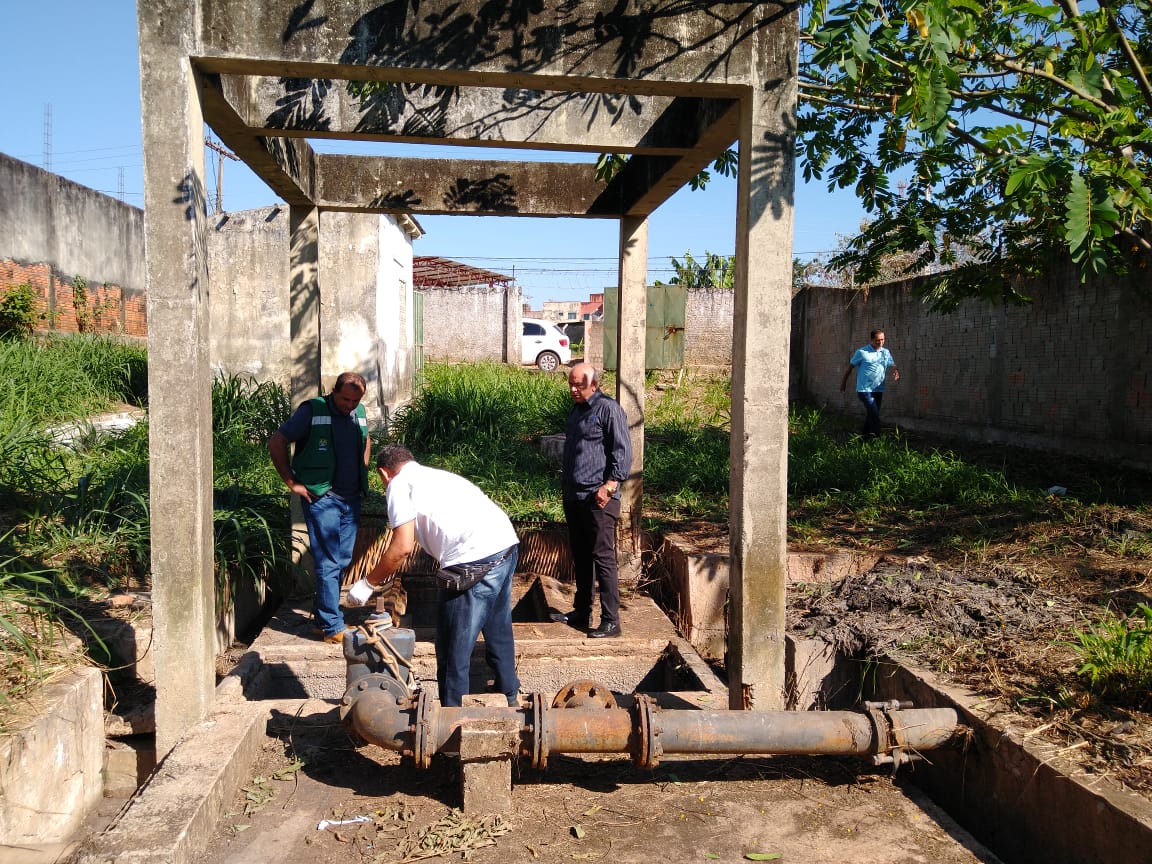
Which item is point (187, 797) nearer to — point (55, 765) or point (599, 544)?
point (55, 765)

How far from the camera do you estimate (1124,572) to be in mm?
5402

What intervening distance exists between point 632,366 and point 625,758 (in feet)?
11.2

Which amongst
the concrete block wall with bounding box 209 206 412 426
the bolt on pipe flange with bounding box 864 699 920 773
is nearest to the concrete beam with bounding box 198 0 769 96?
the bolt on pipe flange with bounding box 864 699 920 773

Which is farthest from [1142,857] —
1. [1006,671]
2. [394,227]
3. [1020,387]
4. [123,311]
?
[123,311]

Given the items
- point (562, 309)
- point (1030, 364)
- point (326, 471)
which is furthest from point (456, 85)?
point (562, 309)

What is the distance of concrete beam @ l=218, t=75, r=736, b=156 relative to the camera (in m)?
4.96

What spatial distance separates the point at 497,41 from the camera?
379 centimetres

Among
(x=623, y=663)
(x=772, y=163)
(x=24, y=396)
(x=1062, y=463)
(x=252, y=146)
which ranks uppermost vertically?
(x=252, y=146)

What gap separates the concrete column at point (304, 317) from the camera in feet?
20.5

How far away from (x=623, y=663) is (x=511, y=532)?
1.59 metres

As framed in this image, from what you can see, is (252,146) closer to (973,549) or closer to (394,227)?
(973,549)

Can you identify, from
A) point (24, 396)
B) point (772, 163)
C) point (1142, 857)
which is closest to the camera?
→ point (1142, 857)

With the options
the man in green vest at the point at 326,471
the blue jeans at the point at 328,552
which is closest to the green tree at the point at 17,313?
Answer: the man in green vest at the point at 326,471

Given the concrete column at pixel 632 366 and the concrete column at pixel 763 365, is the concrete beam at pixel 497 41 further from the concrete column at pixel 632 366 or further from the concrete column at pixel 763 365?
the concrete column at pixel 632 366
